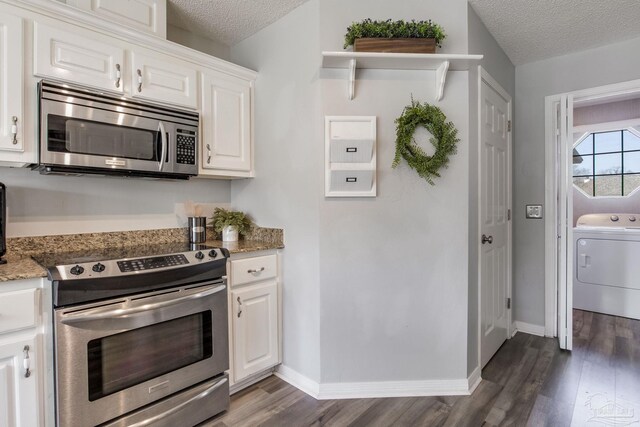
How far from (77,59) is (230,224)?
4.06ft

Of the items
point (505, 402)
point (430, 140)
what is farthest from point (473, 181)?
point (505, 402)

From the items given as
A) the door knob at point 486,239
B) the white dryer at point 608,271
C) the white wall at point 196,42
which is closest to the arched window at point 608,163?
the white dryer at point 608,271

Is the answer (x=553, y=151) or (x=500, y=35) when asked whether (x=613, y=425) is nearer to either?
(x=553, y=151)

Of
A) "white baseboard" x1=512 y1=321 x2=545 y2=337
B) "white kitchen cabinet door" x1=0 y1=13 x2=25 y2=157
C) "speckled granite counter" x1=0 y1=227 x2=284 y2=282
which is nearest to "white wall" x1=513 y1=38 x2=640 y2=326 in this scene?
"white baseboard" x1=512 y1=321 x2=545 y2=337

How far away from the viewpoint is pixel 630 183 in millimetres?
4242

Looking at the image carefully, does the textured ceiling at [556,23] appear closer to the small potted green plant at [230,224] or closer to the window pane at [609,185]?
the small potted green plant at [230,224]

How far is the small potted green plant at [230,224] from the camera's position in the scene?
2.35 metres

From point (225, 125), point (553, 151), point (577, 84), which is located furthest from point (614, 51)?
point (225, 125)

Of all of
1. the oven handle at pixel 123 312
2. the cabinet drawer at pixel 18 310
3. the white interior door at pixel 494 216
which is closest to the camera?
the cabinet drawer at pixel 18 310

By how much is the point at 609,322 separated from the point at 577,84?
230 centimetres

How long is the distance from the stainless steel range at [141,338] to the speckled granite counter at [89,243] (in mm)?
115

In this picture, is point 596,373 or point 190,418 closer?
point 190,418

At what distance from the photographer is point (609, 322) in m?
3.24

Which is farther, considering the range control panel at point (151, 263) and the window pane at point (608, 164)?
the window pane at point (608, 164)
